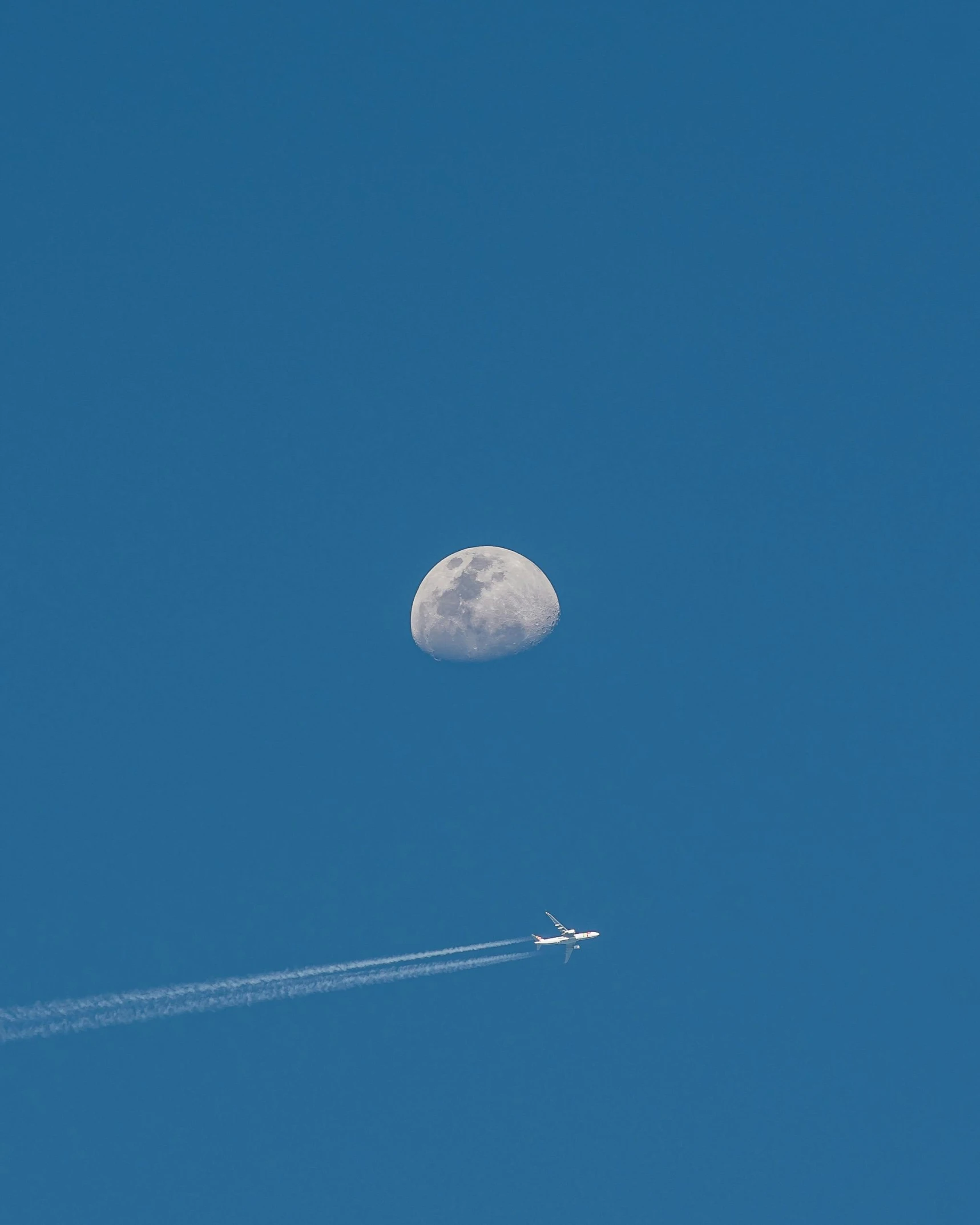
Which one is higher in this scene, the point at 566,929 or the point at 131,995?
the point at 566,929

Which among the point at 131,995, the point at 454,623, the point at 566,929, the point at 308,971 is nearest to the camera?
the point at 131,995

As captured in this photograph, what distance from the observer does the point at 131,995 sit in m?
140

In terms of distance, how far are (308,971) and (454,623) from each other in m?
38.3

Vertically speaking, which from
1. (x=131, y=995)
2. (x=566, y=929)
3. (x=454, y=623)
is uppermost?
(x=454, y=623)

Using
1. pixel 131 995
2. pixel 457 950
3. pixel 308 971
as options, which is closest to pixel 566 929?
pixel 457 950

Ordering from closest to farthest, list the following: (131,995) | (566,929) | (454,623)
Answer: (131,995), (454,623), (566,929)

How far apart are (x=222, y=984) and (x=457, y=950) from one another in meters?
23.7

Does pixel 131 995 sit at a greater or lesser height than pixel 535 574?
lesser

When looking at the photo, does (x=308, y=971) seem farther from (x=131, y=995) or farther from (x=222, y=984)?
(x=131, y=995)

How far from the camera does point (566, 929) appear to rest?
170 meters

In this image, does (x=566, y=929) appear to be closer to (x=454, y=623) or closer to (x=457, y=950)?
(x=457, y=950)

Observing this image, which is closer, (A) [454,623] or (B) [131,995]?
A: (B) [131,995]

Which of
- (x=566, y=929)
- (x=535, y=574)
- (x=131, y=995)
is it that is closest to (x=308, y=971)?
(x=131, y=995)

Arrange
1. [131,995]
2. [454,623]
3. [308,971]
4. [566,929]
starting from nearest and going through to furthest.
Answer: [131,995], [308,971], [454,623], [566,929]
